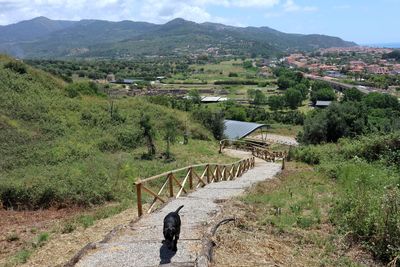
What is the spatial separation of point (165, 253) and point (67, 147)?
19.4 meters

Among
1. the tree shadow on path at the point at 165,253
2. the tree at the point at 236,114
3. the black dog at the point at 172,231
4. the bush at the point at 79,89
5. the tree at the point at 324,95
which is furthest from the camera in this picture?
the tree at the point at 324,95

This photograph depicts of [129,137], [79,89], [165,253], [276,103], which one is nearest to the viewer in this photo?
[165,253]

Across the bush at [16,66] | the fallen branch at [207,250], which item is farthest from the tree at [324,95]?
the fallen branch at [207,250]

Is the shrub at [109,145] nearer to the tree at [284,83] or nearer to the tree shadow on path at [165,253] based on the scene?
the tree shadow on path at [165,253]

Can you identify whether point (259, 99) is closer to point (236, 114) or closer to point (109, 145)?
point (236, 114)

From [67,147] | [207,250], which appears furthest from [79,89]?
[207,250]

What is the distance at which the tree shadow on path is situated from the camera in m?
7.52

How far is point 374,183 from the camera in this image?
1196 centimetres

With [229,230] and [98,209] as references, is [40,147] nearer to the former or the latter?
[98,209]

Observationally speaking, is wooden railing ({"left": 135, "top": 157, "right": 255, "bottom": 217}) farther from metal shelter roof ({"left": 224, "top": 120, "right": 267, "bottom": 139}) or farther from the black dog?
metal shelter roof ({"left": 224, "top": 120, "right": 267, "bottom": 139})

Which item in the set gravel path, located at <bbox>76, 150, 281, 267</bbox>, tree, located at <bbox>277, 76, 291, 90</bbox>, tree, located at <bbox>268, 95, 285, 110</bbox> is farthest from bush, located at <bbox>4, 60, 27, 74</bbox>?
tree, located at <bbox>277, 76, 291, 90</bbox>

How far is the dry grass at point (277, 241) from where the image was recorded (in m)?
7.75

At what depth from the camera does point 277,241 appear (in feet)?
28.6

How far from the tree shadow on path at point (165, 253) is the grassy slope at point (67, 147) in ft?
29.1
